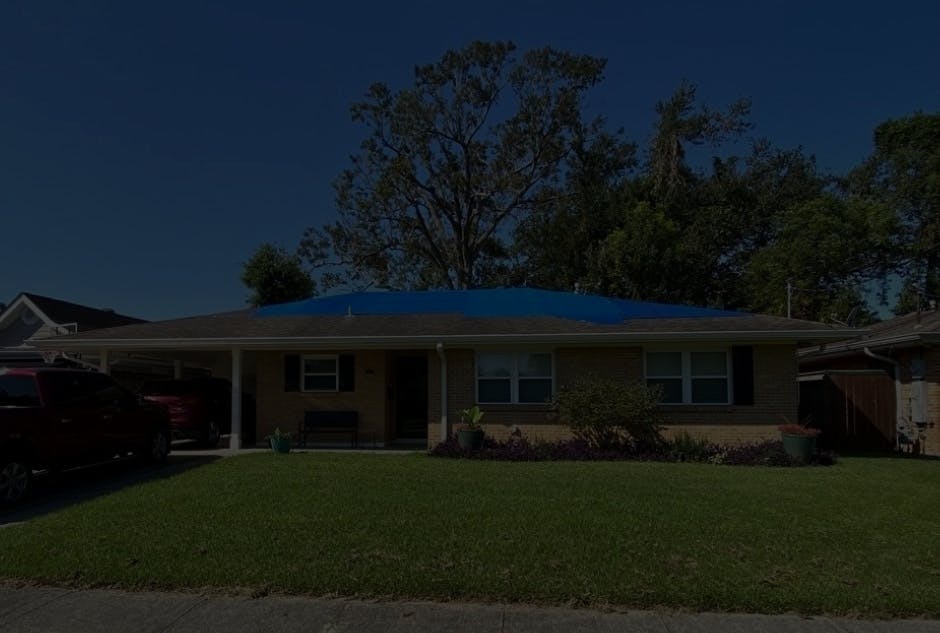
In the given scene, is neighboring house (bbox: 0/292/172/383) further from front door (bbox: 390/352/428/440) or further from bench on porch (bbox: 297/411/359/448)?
front door (bbox: 390/352/428/440)

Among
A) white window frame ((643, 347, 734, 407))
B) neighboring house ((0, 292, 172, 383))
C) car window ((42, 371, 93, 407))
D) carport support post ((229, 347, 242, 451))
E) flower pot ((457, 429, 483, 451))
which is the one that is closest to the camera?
car window ((42, 371, 93, 407))

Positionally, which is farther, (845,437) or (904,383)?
(845,437)

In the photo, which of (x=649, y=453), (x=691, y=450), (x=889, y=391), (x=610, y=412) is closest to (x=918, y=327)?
(x=889, y=391)

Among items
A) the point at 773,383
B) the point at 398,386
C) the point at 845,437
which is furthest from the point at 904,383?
the point at 398,386

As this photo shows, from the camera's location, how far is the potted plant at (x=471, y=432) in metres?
13.1

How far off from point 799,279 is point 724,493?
21.2m

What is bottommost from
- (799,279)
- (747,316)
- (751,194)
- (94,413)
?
(94,413)

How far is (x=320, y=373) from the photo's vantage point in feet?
51.3

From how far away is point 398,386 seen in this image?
53.6 feet

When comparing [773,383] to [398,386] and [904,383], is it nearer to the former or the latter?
[904,383]

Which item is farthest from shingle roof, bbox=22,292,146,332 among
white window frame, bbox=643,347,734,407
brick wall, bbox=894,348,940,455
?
brick wall, bbox=894,348,940,455

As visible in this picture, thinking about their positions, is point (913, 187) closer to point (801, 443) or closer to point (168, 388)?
point (801, 443)

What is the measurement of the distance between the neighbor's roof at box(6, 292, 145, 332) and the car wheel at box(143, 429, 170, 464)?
12.1m

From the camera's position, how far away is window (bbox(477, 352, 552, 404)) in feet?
46.5
